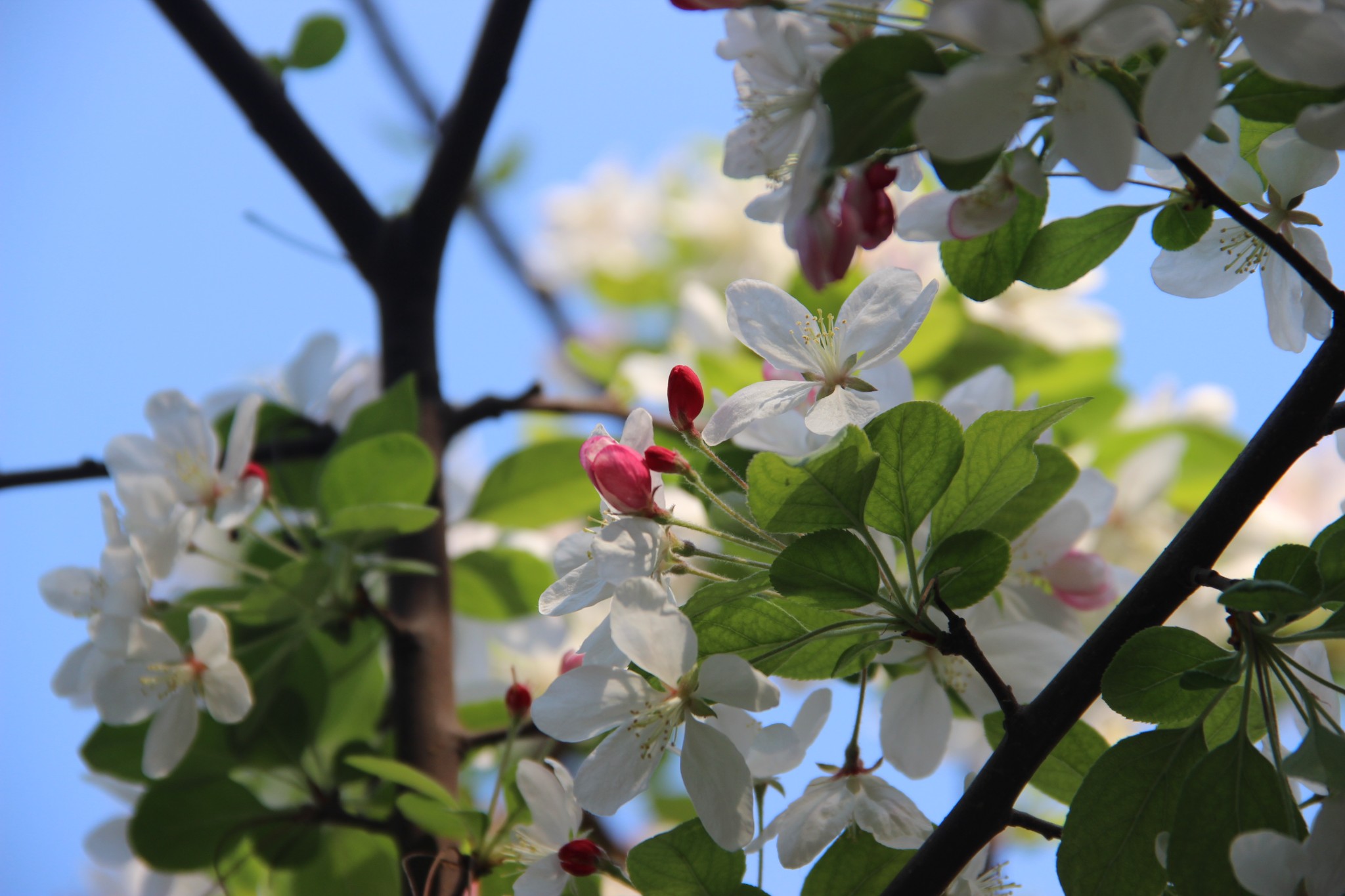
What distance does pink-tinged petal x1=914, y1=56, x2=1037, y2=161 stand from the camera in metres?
0.38

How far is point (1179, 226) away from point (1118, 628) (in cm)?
23

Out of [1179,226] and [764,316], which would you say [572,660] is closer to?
[764,316]

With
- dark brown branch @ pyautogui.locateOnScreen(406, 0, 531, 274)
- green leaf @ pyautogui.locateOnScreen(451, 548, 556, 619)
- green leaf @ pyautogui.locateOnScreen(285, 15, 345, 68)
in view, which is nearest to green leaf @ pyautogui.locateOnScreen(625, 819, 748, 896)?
green leaf @ pyautogui.locateOnScreen(451, 548, 556, 619)

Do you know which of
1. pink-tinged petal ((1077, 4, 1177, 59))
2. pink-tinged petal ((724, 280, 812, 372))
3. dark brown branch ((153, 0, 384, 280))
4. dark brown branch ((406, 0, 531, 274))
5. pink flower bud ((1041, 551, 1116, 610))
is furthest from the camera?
dark brown branch ((153, 0, 384, 280))

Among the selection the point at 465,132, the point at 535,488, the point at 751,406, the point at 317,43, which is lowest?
the point at 751,406

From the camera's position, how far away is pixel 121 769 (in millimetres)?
912

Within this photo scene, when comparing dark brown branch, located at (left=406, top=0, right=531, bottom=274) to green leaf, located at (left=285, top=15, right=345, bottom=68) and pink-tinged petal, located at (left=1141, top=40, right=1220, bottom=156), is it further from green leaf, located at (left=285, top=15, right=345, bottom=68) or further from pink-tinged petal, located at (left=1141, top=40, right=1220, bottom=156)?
pink-tinged petal, located at (left=1141, top=40, right=1220, bottom=156)

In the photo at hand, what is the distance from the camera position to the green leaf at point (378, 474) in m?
0.87

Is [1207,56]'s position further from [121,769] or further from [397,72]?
[397,72]

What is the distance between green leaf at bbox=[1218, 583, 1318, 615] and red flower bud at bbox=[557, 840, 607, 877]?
1.22 ft

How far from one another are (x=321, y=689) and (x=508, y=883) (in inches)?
11.5

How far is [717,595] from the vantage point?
53 centimetres

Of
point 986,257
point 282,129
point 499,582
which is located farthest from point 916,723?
point 282,129

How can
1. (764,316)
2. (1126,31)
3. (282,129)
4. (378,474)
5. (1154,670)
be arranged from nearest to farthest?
(1126,31), (1154,670), (764,316), (378,474), (282,129)
